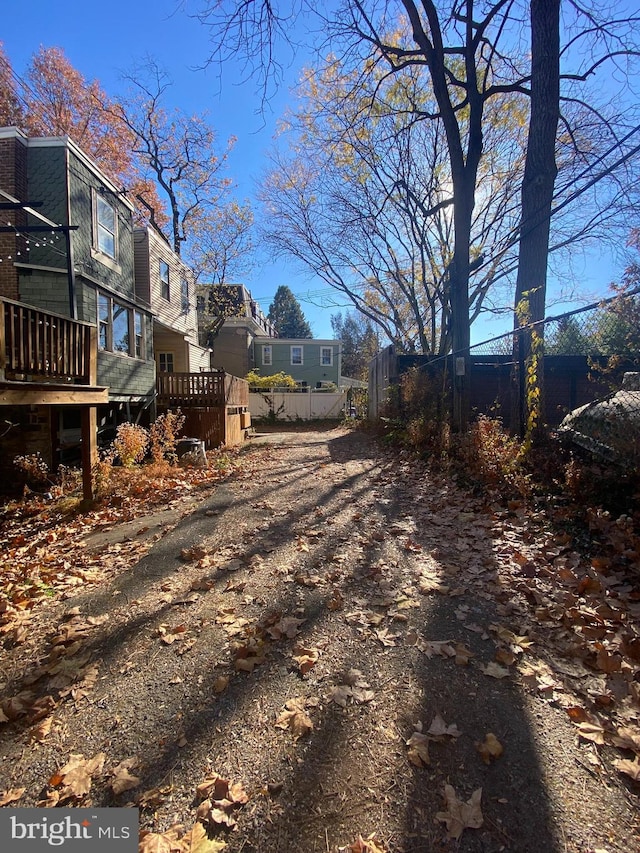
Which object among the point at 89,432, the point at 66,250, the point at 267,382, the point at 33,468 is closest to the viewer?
the point at 89,432

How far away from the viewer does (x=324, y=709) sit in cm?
196

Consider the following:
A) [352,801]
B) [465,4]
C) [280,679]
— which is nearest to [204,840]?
[352,801]

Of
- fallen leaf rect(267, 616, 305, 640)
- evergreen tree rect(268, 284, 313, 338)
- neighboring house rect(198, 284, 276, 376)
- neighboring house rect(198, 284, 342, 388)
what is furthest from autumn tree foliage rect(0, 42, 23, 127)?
evergreen tree rect(268, 284, 313, 338)

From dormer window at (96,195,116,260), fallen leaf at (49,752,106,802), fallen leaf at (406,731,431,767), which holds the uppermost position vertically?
dormer window at (96,195,116,260)

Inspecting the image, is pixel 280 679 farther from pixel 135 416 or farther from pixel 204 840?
pixel 135 416

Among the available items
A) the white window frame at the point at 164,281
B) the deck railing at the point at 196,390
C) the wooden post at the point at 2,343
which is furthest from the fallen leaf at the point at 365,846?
the white window frame at the point at 164,281

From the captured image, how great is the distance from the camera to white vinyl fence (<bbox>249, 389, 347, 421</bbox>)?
23312 millimetres

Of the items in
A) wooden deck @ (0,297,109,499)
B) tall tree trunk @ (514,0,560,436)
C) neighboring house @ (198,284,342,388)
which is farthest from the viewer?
neighboring house @ (198,284,342,388)

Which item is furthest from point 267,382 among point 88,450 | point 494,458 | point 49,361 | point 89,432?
point 494,458

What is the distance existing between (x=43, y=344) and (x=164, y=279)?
11.8 meters

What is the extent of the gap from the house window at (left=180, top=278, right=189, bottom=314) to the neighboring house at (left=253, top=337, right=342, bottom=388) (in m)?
11.6

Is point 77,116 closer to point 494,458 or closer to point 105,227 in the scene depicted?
point 105,227

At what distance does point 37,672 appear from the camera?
7.57 ft

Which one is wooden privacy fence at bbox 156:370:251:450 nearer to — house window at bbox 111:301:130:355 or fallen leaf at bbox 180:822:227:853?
house window at bbox 111:301:130:355
